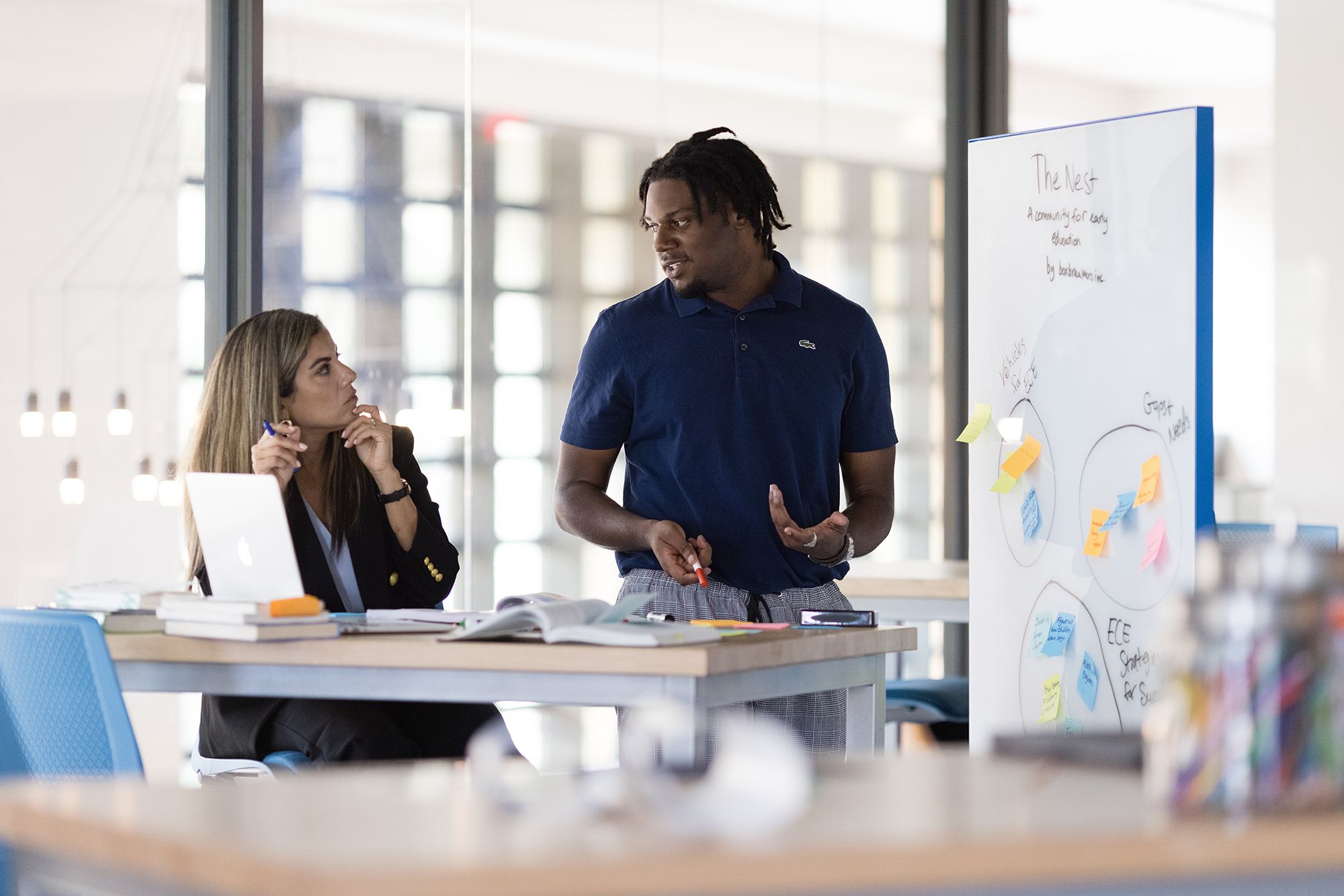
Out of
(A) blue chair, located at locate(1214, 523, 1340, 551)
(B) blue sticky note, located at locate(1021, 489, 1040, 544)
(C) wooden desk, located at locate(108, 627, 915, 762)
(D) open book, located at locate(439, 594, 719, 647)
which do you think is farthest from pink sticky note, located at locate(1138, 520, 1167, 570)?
(D) open book, located at locate(439, 594, 719, 647)

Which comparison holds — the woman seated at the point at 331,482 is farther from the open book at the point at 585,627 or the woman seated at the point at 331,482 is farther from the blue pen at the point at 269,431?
the open book at the point at 585,627

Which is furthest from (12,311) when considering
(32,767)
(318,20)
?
(32,767)

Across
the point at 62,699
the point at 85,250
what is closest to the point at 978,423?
the point at 62,699

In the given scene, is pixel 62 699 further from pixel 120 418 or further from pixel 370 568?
pixel 120 418

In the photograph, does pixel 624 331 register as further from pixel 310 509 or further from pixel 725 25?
pixel 725 25

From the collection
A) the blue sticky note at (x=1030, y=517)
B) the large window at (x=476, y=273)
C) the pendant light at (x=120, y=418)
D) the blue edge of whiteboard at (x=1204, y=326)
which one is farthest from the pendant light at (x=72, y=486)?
the blue edge of whiteboard at (x=1204, y=326)

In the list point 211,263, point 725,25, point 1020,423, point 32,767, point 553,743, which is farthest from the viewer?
point 725,25

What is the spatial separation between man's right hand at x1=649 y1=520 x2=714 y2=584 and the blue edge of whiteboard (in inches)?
34.5

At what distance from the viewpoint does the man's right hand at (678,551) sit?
281cm

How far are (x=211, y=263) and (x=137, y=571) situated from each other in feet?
2.77

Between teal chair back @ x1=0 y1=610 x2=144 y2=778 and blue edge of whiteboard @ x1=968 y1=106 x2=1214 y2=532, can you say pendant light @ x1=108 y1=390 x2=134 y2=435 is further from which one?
blue edge of whiteboard @ x1=968 y1=106 x2=1214 y2=532

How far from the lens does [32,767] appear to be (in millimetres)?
2338

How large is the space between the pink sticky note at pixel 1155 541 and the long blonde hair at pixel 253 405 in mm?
1447

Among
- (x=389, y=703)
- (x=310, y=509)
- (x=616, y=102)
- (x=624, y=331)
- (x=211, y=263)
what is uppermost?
(x=616, y=102)
